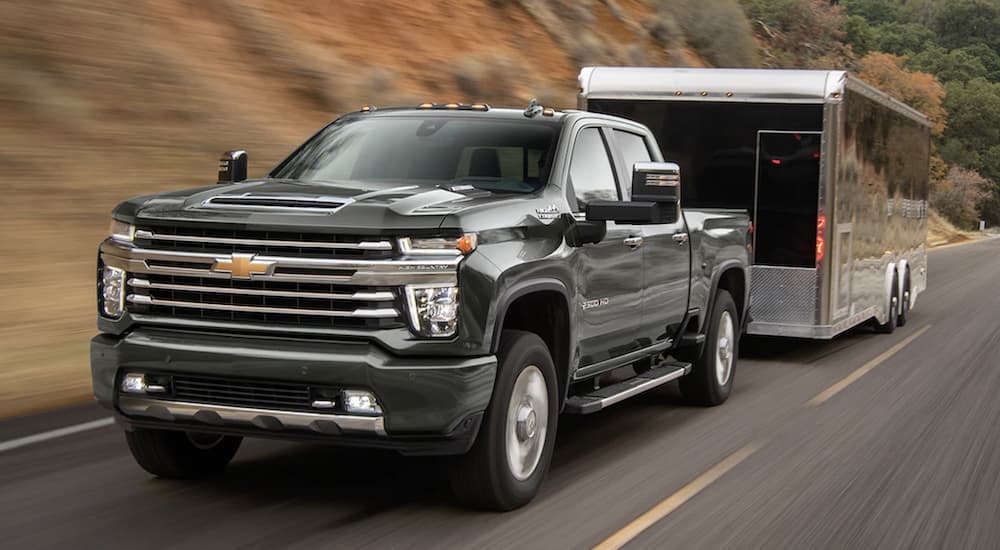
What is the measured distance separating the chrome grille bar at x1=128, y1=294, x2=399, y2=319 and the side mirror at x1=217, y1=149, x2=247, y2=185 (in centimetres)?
155

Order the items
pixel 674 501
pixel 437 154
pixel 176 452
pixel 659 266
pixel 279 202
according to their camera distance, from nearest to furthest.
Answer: pixel 279 202, pixel 674 501, pixel 176 452, pixel 437 154, pixel 659 266

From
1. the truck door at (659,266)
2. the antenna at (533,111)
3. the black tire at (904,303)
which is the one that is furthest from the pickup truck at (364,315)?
the black tire at (904,303)

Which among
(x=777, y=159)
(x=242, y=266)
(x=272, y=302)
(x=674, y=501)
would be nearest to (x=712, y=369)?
(x=674, y=501)

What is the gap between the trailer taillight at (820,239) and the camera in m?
12.6

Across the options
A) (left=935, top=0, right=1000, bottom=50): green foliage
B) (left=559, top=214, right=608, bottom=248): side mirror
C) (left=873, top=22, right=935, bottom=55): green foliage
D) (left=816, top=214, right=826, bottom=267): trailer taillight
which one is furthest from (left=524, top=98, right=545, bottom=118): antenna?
(left=935, top=0, right=1000, bottom=50): green foliage

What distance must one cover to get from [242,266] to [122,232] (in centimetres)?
78

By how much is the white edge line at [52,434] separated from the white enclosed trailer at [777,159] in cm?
664

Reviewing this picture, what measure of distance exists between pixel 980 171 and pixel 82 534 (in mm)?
103393

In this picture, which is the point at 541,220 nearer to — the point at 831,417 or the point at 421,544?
the point at 421,544

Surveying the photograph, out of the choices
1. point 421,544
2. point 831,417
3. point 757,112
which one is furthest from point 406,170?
point 757,112

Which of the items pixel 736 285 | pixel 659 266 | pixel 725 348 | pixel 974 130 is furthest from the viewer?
pixel 974 130

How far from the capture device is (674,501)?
6.74 metres

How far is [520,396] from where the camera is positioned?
21.3 ft

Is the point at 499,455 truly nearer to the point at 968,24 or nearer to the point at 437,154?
the point at 437,154
